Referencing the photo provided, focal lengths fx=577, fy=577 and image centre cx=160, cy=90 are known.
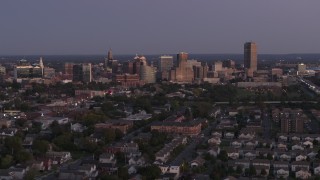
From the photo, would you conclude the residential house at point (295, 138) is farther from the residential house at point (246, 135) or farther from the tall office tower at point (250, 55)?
the tall office tower at point (250, 55)

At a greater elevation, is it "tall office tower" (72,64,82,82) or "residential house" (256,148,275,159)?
"tall office tower" (72,64,82,82)

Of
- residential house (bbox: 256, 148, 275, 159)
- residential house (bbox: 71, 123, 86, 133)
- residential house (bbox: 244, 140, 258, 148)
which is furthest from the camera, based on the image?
residential house (bbox: 71, 123, 86, 133)

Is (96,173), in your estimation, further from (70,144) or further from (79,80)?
(79,80)

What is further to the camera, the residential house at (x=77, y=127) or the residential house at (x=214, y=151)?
the residential house at (x=77, y=127)

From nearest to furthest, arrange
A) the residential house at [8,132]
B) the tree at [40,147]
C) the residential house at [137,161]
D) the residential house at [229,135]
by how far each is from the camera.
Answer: the residential house at [137,161]
the tree at [40,147]
the residential house at [8,132]
the residential house at [229,135]

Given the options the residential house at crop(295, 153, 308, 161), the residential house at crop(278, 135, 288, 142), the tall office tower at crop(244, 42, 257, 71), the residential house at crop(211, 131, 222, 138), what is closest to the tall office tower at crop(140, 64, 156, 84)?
the tall office tower at crop(244, 42, 257, 71)

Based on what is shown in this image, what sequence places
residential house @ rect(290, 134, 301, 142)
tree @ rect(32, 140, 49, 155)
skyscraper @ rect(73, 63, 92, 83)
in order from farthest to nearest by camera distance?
skyscraper @ rect(73, 63, 92, 83) → residential house @ rect(290, 134, 301, 142) → tree @ rect(32, 140, 49, 155)

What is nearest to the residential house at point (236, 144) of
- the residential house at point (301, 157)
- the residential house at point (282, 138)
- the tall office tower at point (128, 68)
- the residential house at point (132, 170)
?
the residential house at point (282, 138)

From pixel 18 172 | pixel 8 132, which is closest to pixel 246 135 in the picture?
pixel 8 132

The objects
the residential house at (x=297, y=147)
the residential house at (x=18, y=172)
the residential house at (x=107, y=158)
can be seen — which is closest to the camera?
the residential house at (x=18, y=172)

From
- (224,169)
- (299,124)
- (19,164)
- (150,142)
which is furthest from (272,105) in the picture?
(19,164)

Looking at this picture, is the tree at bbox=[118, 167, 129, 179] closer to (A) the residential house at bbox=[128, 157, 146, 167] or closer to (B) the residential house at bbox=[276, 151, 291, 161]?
(A) the residential house at bbox=[128, 157, 146, 167]
